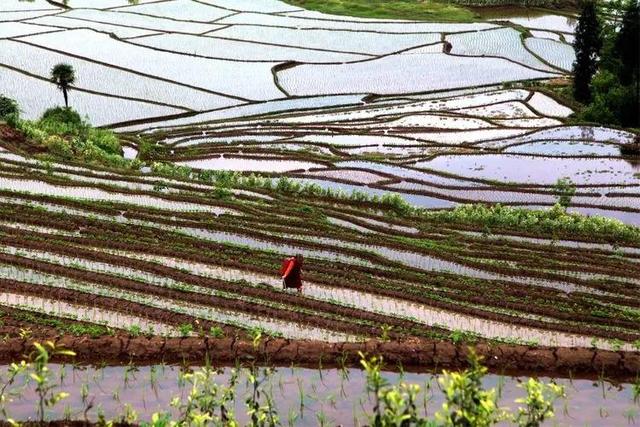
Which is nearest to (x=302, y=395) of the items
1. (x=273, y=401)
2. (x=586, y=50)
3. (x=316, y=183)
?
(x=273, y=401)

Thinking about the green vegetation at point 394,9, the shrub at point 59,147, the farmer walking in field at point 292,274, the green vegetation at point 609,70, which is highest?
the green vegetation at point 394,9

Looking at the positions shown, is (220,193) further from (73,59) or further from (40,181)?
(73,59)

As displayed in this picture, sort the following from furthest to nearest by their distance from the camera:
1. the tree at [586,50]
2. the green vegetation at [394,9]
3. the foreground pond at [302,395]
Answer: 1. the green vegetation at [394,9]
2. the tree at [586,50]
3. the foreground pond at [302,395]

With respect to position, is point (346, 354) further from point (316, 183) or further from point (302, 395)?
point (316, 183)

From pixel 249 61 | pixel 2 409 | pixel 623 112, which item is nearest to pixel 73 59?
pixel 249 61

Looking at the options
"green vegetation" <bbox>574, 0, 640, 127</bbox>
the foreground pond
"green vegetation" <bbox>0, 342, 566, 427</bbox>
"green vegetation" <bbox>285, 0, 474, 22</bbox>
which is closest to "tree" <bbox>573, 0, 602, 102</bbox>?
"green vegetation" <bbox>574, 0, 640, 127</bbox>

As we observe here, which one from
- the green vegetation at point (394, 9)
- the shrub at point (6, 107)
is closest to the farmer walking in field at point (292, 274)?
the shrub at point (6, 107)

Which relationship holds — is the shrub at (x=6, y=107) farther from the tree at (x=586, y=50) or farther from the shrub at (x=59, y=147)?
the tree at (x=586, y=50)
